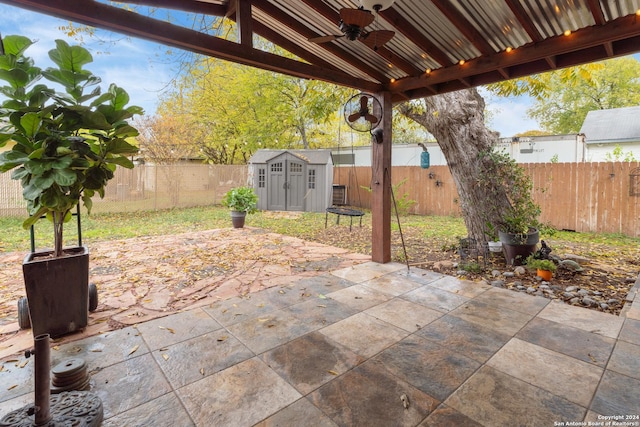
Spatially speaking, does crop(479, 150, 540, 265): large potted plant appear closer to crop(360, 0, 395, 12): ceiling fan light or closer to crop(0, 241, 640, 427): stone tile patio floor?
crop(0, 241, 640, 427): stone tile patio floor

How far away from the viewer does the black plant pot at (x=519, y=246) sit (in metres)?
4.17

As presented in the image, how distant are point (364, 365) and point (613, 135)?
15.7 meters

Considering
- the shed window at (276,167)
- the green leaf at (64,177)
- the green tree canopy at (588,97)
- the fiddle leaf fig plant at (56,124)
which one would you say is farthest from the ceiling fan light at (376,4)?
the green tree canopy at (588,97)

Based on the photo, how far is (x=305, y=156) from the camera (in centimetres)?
1034

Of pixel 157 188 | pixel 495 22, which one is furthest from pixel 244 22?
pixel 157 188

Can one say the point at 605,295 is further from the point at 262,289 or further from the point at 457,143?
the point at 262,289

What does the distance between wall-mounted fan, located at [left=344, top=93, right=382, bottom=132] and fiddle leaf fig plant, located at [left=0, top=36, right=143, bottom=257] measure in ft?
7.85

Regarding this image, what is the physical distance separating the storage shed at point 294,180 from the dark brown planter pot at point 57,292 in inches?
316

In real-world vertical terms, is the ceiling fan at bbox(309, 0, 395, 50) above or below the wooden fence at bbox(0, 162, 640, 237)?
above

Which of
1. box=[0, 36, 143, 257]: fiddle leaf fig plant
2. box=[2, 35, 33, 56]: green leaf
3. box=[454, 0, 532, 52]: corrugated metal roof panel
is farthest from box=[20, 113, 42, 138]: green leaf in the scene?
box=[454, 0, 532, 52]: corrugated metal roof panel

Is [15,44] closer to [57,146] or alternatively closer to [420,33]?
[57,146]

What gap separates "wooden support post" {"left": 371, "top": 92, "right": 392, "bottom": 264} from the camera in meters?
4.09

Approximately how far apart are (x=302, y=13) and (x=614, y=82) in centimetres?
2310

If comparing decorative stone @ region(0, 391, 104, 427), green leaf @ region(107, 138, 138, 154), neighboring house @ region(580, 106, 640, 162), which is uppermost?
neighboring house @ region(580, 106, 640, 162)
